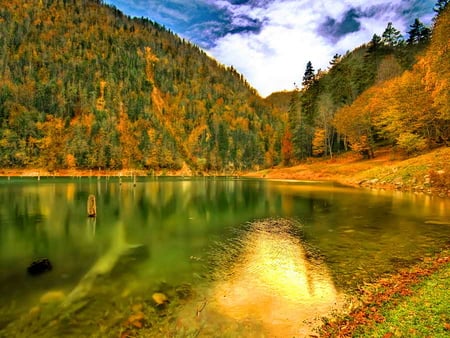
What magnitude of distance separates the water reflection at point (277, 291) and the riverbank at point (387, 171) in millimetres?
32386

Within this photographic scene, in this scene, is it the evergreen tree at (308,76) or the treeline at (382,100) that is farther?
the evergreen tree at (308,76)

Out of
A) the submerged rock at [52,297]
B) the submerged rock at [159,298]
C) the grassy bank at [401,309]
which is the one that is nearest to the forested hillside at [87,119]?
the submerged rock at [52,297]

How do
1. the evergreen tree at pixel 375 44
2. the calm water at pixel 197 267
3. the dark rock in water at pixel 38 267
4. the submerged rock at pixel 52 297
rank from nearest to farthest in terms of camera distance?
the calm water at pixel 197 267 → the submerged rock at pixel 52 297 → the dark rock in water at pixel 38 267 → the evergreen tree at pixel 375 44

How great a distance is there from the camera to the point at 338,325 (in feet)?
24.4

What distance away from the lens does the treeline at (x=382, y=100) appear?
37312 millimetres

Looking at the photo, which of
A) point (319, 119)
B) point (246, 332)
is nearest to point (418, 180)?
point (246, 332)

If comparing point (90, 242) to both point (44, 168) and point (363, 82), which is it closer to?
point (363, 82)

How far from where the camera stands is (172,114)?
7849 inches

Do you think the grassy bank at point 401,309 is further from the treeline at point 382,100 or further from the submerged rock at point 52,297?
the treeline at point 382,100

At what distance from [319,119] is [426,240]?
75.2 metres

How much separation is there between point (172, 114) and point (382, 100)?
523 ft

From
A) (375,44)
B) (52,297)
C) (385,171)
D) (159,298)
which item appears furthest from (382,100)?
(52,297)

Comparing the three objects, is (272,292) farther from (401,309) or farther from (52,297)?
(52,297)

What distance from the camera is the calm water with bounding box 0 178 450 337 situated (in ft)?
26.5
